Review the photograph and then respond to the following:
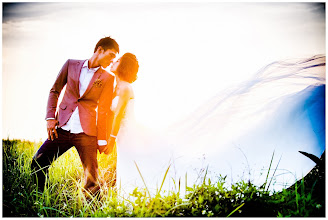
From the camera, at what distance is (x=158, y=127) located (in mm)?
2699

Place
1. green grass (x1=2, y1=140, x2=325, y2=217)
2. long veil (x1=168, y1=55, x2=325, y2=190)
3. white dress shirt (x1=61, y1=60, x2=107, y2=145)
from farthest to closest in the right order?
1. long veil (x1=168, y1=55, x2=325, y2=190)
2. white dress shirt (x1=61, y1=60, x2=107, y2=145)
3. green grass (x1=2, y1=140, x2=325, y2=217)

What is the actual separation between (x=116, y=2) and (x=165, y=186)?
193cm

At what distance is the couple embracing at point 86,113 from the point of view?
8.45ft

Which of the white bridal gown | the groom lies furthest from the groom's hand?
the white bridal gown

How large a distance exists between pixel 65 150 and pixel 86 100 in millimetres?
519

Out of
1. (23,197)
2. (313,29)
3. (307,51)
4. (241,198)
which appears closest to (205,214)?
(241,198)

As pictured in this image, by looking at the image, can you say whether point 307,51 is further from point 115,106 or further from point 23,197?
point 23,197

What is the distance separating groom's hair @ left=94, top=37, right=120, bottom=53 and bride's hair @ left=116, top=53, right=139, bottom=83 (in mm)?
116

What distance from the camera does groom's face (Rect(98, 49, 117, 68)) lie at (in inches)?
106

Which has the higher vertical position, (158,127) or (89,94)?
(89,94)

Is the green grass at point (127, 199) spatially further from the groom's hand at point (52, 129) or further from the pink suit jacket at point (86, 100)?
the pink suit jacket at point (86, 100)

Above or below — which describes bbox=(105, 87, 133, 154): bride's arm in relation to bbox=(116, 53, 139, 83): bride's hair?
below

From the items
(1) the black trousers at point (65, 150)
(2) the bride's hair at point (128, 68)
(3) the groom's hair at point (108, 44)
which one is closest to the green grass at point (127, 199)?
(1) the black trousers at point (65, 150)

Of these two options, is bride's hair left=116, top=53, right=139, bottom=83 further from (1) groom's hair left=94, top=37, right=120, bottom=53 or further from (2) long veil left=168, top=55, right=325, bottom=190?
(2) long veil left=168, top=55, right=325, bottom=190
